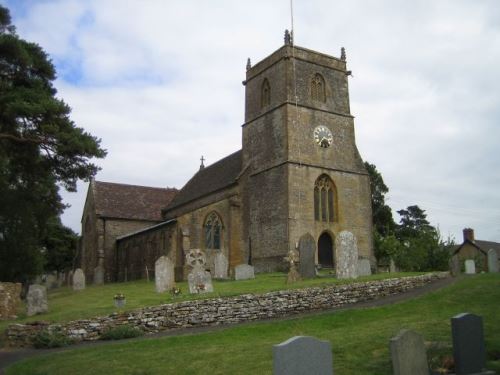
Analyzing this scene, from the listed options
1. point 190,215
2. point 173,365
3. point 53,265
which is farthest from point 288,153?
point 53,265

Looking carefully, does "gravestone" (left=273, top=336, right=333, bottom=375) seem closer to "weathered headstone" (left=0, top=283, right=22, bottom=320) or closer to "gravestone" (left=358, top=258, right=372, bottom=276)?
"weathered headstone" (left=0, top=283, right=22, bottom=320)

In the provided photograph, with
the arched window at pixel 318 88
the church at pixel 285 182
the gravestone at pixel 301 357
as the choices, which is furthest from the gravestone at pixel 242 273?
the gravestone at pixel 301 357

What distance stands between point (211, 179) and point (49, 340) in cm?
2729

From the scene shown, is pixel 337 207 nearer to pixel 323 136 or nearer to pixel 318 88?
pixel 323 136

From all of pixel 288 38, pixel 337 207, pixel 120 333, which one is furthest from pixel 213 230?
pixel 120 333

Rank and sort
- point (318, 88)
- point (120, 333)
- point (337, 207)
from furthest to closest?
point (318, 88) → point (337, 207) → point (120, 333)

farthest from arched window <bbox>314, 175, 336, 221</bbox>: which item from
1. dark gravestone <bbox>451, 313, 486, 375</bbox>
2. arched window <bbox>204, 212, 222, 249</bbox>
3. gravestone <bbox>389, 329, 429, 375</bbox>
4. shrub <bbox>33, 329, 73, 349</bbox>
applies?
gravestone <bbox>389, 329, 429, 375</bbox>

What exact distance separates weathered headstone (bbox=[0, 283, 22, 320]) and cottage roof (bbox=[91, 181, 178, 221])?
2417cm

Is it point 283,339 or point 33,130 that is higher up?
point 33,130

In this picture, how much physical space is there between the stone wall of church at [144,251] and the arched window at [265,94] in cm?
984

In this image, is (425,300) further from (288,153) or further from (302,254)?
(288,153)

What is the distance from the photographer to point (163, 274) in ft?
72.7

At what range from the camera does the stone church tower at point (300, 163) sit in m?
32.8

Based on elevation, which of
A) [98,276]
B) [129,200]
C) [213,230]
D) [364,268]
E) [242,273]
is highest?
[129,200]
